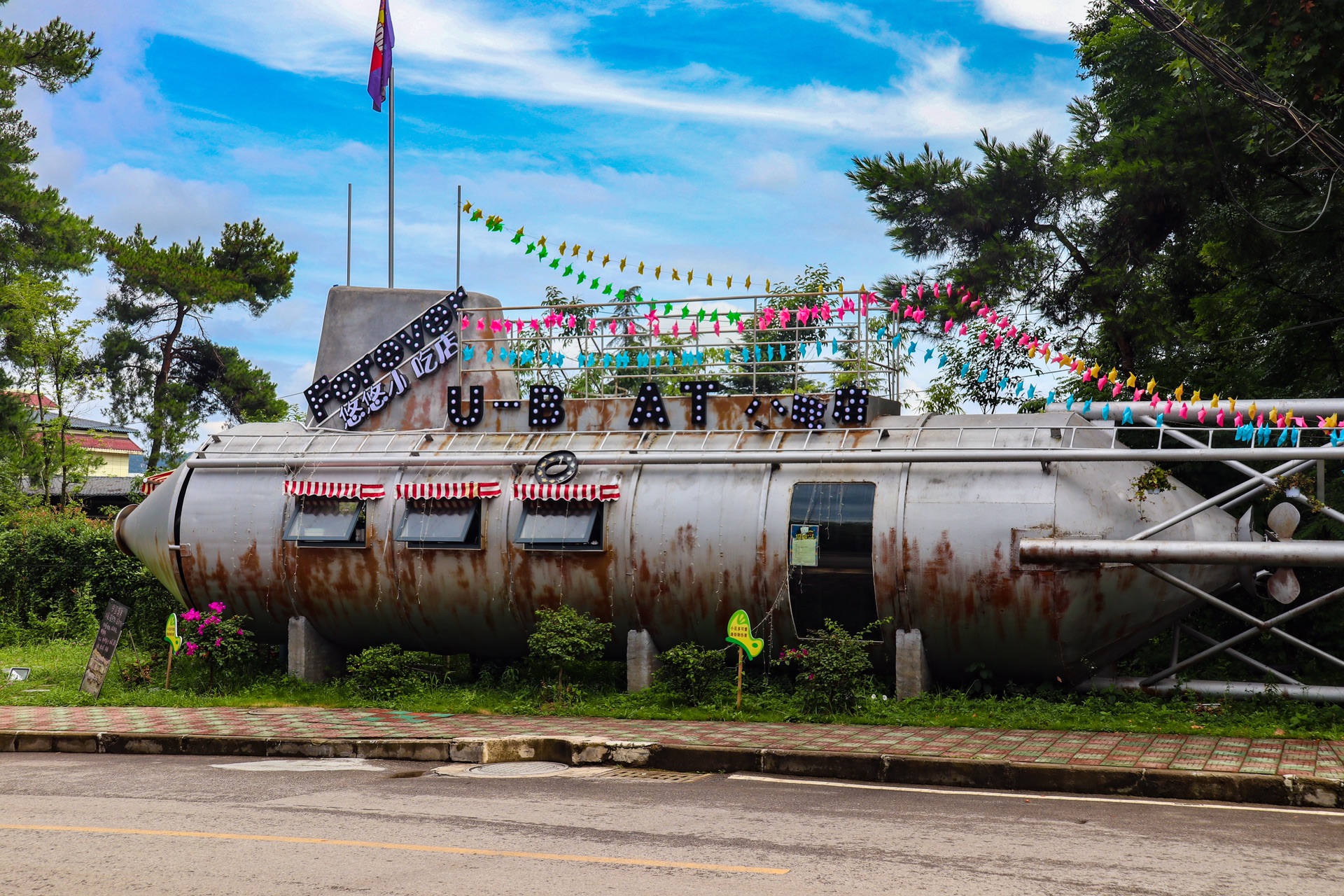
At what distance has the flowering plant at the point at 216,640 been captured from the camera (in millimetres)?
19094

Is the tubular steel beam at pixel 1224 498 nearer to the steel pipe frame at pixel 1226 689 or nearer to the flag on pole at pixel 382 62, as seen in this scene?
the steel pipe frame at pixel 1226 689

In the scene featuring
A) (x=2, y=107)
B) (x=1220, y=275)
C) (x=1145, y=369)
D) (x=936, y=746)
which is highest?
(x=2, y=107)

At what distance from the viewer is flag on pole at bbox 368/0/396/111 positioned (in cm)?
2405

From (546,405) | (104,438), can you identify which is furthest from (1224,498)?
(104,438)

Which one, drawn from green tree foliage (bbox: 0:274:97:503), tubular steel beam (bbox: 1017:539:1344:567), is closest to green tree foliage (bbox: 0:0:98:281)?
green tree foliage (bbox: 0:274:97:503)

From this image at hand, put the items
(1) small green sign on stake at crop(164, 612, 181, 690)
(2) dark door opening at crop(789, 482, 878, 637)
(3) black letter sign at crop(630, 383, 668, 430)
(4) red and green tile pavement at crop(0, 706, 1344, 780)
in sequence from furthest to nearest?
(1) small green sign on stake at crop(164, 612, 181, 690)
(3) black letter sign at crop(630, 383, 668, 430)
(2) dark door opening at crop(789, 482, 878, 637)
(4) red and green tile pavement at crop(0, 706, 1344, 780)

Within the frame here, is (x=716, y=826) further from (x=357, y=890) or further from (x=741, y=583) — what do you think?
(x=741, y=583)

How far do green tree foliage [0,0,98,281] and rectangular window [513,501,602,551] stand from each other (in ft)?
112

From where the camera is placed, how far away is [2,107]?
43.1 meters

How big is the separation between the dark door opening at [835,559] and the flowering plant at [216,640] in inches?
366

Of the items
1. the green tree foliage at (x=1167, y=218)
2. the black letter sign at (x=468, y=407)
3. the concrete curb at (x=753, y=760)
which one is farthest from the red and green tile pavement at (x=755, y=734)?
the green tree foliage at (x=1167, y=218)

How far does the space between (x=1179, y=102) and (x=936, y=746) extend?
16.8 metres

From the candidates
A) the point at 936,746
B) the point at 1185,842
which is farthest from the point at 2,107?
the point at 1185,842

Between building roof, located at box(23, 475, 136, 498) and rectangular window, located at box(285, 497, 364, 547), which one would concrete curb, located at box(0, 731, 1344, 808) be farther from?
building roof, located at box(23, 475, 136, 498)
